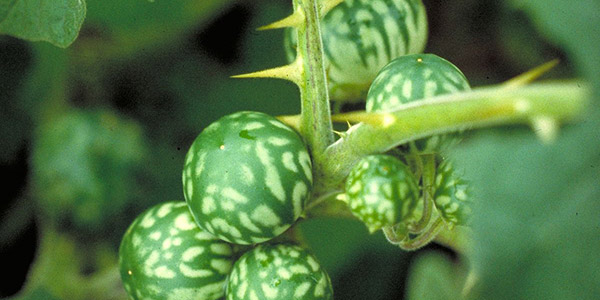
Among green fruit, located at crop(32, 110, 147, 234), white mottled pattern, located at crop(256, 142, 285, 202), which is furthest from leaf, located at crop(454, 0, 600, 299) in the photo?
green fruit, located at crop(32, 110, 147, 234)

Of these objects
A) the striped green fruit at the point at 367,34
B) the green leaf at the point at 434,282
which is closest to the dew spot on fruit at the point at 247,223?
the green leaf at the point at 434,282

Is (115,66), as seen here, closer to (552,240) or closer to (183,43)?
(183,43)

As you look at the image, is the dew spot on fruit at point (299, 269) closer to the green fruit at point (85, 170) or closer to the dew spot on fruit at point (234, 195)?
the dew spot on fruit at point (234, 195)

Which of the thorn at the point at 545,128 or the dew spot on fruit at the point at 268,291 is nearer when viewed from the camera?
the thorn at the point at 545,128

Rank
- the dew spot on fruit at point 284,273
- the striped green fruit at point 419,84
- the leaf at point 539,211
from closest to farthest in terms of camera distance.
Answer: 1. the leaf at point 539,211
2. the striped green fruit at point 419,84
3. the dew spot on fruit at point 284,273

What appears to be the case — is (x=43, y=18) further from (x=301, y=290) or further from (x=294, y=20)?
(x=301, y=290)

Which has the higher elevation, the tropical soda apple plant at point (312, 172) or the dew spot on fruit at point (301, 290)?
the tropical soda apple plant at point (312, 172)

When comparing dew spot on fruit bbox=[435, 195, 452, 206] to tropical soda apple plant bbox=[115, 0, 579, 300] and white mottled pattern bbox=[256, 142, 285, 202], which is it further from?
white mottled pattern bbox=[256, 142, 285, 202]

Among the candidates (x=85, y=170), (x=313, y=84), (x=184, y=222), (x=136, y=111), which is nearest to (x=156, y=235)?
(x=184, y=222)
